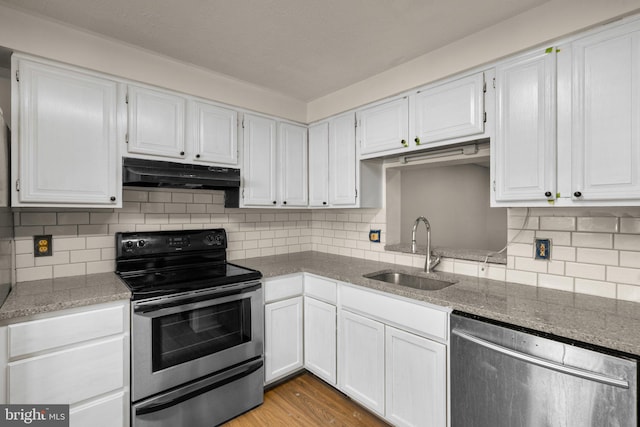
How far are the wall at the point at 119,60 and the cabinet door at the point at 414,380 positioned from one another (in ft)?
6.94

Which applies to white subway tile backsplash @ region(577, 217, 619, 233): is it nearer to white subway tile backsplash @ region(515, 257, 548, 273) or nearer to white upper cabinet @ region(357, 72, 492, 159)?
white subway tile backsplash @ region(515, 257, 548, 273)

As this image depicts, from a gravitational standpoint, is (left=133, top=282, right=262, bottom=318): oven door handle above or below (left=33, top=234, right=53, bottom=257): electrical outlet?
below

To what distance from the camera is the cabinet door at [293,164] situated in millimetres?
2832

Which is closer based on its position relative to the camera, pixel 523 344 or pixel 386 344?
pixel 523 344

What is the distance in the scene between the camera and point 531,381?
4.36ft

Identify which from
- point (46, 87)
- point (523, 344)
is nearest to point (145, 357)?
point (46, 87)

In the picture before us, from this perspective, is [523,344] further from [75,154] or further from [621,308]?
[75,154]

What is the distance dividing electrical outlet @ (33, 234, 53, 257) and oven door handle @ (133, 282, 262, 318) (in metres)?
0.81

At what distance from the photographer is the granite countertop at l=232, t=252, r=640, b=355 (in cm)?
121

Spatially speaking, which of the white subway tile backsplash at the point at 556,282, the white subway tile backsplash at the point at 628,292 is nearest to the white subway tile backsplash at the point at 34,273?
the white subway tile backsplash at the point at 556,282

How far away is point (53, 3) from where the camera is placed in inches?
63.2

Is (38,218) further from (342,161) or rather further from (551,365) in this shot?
(551,365)

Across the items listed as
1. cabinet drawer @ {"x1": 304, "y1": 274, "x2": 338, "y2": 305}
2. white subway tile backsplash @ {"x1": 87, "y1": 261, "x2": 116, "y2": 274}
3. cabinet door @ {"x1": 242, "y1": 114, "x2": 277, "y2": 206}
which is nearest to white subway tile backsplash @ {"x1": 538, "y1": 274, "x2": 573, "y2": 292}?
cabinet drawer @ {"x1": 304, "y1": 274, "x2": 338, "y2": 305}

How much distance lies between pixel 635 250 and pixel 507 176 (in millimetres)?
684
